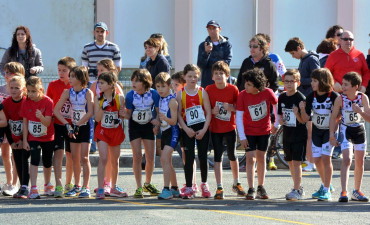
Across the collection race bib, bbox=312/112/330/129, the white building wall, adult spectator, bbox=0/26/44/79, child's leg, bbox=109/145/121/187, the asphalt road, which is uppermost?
the white building wall

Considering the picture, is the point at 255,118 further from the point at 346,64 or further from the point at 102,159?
the point at 346,64

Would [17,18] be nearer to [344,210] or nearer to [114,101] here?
[114,101]

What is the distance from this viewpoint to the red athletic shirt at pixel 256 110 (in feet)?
38.7

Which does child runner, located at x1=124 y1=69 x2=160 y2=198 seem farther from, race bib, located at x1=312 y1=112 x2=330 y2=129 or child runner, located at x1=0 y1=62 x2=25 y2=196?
race bib, located at x1=312 y1=112 x2=330 y2=129

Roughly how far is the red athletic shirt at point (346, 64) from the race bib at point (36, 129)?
4.21 meters

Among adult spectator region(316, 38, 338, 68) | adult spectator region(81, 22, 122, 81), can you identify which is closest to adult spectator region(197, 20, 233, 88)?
adult spectator region(81, 22, 122, 81)

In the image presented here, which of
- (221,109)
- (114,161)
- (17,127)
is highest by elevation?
(221,109)

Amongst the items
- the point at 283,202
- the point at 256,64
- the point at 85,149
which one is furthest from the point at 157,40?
the point at 283,202

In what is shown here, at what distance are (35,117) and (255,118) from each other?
2581 mm

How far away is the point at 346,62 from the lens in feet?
45.0

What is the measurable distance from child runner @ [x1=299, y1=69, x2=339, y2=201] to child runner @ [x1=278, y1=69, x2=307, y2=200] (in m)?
0.13

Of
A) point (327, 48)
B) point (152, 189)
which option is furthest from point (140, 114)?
point (327, 48)

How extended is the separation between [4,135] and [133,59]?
40.4 ft

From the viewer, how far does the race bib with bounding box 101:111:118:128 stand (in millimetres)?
11883
